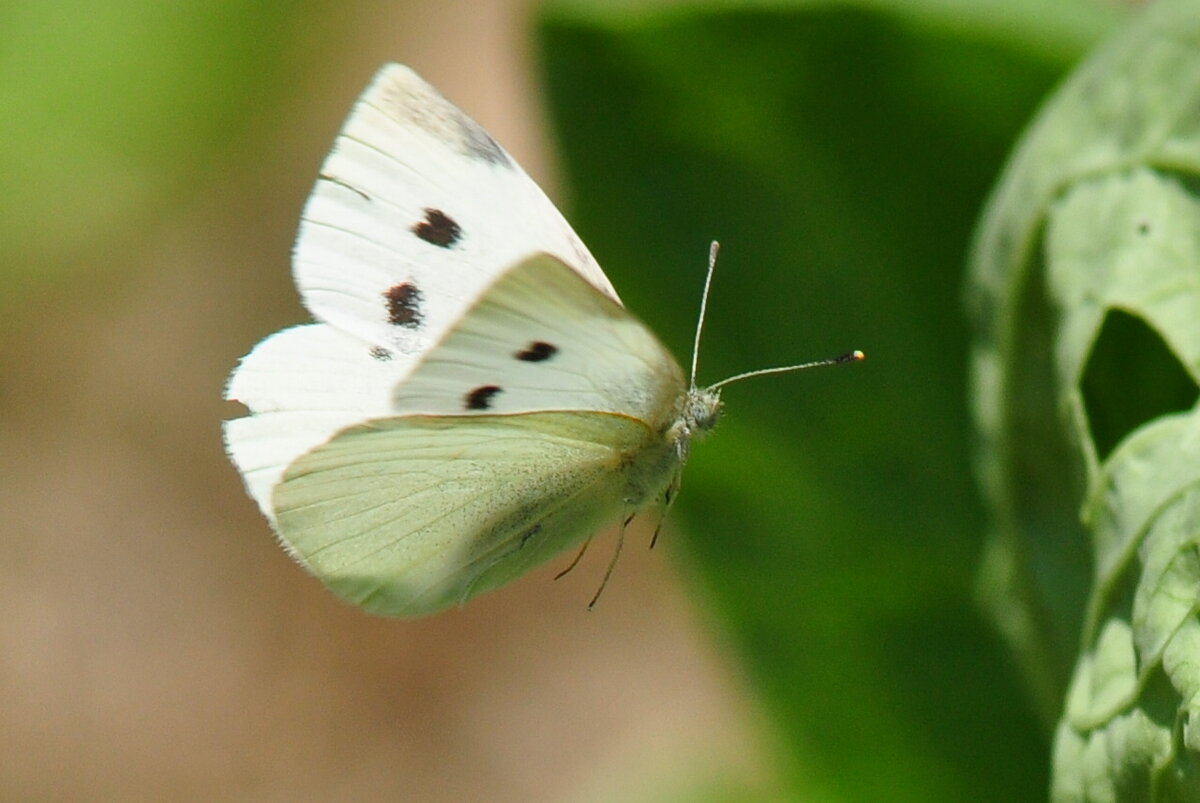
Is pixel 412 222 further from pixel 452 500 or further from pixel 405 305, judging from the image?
pixel 452 500

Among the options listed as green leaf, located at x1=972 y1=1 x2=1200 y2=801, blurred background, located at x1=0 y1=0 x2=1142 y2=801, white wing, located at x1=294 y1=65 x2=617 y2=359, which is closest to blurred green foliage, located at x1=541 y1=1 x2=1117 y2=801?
blurred background, located at x1=0 y1=0 x2=1142 y2=801

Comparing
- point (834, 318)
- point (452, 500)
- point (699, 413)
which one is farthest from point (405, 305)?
point (834, 318)

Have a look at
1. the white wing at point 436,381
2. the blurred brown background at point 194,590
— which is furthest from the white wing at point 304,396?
the blurred brown background at point 194,590

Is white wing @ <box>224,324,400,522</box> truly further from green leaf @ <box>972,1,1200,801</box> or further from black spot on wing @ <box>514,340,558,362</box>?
green leaf @ <box>972,1,1200,801</box>

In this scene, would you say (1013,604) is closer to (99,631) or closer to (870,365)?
(870,365)

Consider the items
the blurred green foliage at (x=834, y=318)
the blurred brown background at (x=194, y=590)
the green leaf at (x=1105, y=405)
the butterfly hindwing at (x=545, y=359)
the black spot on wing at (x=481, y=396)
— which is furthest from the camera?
the blurred brown background at (x=194, y=590)

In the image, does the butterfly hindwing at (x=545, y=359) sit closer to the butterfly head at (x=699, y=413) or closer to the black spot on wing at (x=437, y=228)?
the butterfly head at (x=699, y=413)

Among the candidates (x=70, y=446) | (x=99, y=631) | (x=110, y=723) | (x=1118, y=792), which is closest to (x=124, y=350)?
(x=70, y=446)
